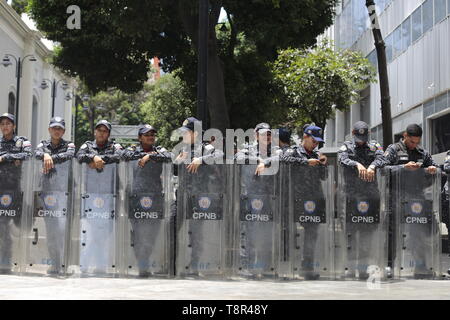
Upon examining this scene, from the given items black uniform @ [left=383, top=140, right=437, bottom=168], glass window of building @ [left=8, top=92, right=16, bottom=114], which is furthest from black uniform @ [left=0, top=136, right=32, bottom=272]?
glass window of building @ [left=8, top=92, right=16, bottom=114]

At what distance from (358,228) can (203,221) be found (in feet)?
6.71

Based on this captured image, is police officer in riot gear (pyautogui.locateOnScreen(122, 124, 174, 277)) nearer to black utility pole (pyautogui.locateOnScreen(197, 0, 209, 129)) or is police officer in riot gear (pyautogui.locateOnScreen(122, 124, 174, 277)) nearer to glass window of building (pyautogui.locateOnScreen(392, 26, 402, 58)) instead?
black utility pole (pyautogui.locateOnScreen(197, 0, 209, 129))

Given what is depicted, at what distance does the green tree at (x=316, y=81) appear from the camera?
26.7 meters

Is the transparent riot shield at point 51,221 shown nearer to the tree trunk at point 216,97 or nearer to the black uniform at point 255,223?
the black uniform at point 255,223

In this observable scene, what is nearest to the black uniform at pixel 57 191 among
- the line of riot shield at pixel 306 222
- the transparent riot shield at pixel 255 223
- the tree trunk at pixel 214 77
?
the transparent riot shield at pixel 255 223

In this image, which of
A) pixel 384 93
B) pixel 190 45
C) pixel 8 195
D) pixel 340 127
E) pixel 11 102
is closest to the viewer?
pixel 8 195

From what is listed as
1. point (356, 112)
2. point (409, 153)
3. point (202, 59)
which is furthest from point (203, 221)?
point (356, 112)

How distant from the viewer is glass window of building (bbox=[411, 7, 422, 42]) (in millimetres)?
27444

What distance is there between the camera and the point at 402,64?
30.2 meters

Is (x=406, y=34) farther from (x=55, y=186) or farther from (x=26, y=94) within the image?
(x=26, y=94)

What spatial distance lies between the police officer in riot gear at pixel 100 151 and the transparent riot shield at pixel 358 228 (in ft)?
9.79

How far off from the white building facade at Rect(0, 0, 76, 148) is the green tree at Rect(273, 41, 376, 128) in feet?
39.1

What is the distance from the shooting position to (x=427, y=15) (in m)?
26.4

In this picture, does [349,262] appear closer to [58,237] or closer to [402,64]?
[58,237]
